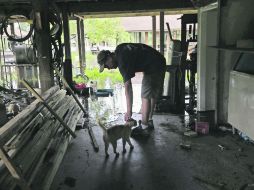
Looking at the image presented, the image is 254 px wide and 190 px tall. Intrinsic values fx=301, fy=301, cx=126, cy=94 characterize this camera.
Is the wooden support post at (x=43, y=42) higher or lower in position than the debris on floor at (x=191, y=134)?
higher

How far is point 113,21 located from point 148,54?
37.4 ft

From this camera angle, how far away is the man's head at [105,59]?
13.6 ft

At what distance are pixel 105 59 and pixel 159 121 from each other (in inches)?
64.6

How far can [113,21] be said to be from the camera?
15.4 metres

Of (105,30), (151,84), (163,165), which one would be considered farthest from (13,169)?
(105,30)

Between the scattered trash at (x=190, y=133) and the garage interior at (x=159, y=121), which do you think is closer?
the garage interior at (x=159, y=121)

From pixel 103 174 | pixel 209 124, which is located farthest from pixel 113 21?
pixel 103 174

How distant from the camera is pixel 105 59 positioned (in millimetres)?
4172

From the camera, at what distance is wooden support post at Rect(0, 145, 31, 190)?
7.73 ft

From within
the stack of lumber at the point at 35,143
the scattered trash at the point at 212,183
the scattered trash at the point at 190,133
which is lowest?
the scattered trash at the point at 212,183

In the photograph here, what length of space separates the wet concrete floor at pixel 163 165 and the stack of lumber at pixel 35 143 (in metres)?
0.19

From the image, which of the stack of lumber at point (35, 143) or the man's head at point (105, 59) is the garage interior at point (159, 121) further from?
the man's head at point (105, 59)

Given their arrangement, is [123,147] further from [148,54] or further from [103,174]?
[148,54]

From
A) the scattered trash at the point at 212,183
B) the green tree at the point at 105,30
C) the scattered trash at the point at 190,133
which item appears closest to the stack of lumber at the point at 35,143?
A: the scattered trash at the point at 212,183
